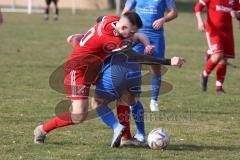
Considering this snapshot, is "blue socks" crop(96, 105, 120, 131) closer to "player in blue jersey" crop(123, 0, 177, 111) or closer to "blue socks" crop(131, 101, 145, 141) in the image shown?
"blue socks" crop(131, 101, 145, 141)

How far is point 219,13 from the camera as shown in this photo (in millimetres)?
12469

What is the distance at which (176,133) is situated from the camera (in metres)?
8.70

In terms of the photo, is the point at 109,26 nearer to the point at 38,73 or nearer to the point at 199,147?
the point at 199,147

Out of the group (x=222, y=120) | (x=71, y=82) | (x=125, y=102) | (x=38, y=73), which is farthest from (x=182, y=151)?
(x=38, y=73)

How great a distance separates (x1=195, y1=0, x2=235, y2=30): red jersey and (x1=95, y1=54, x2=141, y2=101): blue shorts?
467 centimetres

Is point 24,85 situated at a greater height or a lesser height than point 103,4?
greater

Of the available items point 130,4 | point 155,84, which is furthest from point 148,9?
point 155,84

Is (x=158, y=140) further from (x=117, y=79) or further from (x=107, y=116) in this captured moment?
(x=117, y=79)

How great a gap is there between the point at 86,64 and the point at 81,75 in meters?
0.13

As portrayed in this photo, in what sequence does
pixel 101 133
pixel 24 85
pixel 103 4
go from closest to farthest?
1. pixel 101 133
2. pixel 24 85
3. pixel 103 4

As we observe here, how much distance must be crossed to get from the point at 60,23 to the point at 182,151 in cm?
2483

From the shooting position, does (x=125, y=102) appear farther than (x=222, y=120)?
No

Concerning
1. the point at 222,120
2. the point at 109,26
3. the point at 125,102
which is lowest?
the point at 222,120

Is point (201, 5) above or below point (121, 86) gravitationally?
below
